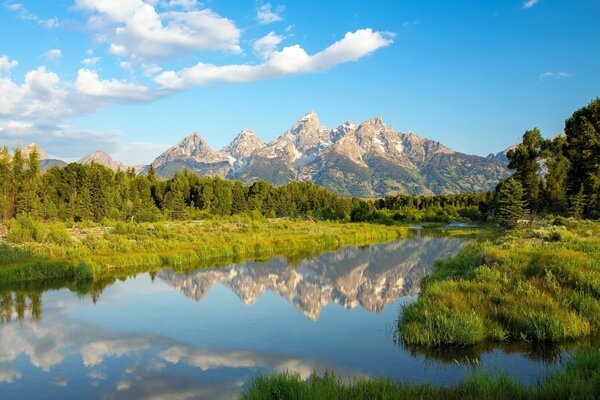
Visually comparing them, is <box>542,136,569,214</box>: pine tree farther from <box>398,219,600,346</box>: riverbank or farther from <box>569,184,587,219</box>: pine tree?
<box>398,219,600,346</box>: riverbank

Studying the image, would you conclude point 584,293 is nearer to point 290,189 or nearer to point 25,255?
point 25,255

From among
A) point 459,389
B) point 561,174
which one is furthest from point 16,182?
point 561,174

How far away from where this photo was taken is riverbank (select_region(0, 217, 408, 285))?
3241cm

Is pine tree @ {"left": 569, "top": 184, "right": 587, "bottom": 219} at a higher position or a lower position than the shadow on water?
higher

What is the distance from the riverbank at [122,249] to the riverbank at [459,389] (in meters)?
26.0

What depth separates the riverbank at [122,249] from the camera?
106 feet

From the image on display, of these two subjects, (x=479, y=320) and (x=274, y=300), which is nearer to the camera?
(x=479, y=320)

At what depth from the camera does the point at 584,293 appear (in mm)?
17719

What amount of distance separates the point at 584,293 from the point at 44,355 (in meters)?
21.0

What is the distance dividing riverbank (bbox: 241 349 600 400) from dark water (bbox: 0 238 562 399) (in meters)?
1.33

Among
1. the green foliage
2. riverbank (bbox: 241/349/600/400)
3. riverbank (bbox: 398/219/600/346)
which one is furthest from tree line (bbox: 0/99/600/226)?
riverbank (bbox: 241/349/600/400)

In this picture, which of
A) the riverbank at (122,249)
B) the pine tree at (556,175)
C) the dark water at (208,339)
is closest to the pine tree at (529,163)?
the pine tree at (556,175)

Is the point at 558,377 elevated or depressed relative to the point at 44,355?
elevated

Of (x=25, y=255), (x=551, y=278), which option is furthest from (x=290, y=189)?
(x=551, y=278)
